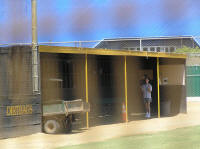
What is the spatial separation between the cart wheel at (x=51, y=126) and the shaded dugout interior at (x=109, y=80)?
66 centimetres

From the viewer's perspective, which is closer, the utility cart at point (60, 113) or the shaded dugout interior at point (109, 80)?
the utility cart at point (60, 113)

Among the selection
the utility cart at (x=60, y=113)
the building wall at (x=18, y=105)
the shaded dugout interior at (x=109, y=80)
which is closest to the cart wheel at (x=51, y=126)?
the utility cart at (x=60, y=113)

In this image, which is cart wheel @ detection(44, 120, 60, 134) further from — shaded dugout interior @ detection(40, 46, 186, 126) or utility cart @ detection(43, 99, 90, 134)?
shaded dugout interior @ detection(40, 46, 186, 126)

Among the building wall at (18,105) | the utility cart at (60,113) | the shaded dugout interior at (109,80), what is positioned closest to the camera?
the building wall at (18,105)

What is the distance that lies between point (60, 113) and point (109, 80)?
2703 mm

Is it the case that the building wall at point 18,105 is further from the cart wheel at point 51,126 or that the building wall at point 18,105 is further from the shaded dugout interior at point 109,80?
the shaded dugout interior at point 109,80

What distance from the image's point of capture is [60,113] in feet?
17.5

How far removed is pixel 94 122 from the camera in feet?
23.4

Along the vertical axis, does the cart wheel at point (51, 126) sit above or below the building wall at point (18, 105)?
below

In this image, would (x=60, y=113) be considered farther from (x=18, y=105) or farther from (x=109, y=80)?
(x=109, y=80)

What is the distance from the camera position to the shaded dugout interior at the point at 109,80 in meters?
5.98

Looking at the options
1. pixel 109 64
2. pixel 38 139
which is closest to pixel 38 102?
pixel 38 139

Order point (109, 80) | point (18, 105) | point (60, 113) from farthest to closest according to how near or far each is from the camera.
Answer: point (109, 80), point (60, 113), point (18, 105)

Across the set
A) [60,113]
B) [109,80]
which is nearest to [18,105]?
[60,113]
